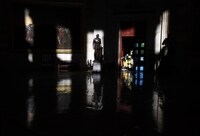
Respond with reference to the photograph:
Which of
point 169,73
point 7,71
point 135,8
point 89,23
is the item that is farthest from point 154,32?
point 7,71

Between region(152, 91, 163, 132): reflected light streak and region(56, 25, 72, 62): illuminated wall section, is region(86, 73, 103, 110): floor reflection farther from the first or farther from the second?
region(56, 25, 72, 62): illuminated wall section

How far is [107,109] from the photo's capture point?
319 inches

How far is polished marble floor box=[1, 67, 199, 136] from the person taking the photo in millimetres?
6016

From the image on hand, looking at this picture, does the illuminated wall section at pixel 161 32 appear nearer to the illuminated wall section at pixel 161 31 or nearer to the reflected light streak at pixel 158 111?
the illuminated wall section at pixel 161 31

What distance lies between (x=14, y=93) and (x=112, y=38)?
38.7ft

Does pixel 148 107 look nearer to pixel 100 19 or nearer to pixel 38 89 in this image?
pixel 38 89

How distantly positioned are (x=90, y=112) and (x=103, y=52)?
13837 mm

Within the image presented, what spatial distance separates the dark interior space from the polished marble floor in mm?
43

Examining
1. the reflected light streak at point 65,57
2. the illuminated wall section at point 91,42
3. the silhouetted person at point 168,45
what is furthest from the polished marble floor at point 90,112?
the illuminated wall section at point 91,42

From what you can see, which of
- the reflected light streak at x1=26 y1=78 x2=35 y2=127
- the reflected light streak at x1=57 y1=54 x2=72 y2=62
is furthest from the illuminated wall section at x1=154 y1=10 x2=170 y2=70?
the reflected light streak at x1=26 y1=78 x2=35 y2=127

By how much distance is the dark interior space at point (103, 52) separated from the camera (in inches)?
428

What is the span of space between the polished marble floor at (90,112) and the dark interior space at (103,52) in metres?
0.04

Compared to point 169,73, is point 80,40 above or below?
above

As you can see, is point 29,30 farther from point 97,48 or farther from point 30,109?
point 30,109
